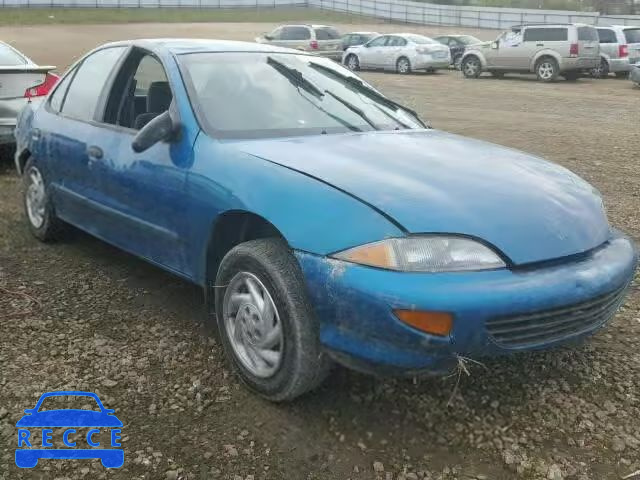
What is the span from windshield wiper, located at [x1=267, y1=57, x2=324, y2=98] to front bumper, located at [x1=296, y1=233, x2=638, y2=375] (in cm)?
153

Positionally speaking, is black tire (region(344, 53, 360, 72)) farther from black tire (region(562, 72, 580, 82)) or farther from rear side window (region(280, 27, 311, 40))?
black tire (region(562, 72, 580, 82))

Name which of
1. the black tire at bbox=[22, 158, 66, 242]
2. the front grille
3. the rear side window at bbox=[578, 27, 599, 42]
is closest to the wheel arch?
the front grille

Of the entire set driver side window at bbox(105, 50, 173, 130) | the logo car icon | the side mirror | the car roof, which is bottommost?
the logo car icon

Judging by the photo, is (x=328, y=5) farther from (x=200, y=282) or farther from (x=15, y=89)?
(x=200, y=282)

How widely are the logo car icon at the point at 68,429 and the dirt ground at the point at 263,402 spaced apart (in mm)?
37

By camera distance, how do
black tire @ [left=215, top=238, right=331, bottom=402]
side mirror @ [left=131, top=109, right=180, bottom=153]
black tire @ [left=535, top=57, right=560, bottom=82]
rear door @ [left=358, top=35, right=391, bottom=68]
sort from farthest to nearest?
rear door @ [left=358, top=35, right=391, bottom=68] → black tire @ [left=535, top=57, right=560, bottom=82] → side mirror @ [left=131, top=109, right=180, bottom=153] → black tire @ [left=215, top=238, right=331, bottom=402]

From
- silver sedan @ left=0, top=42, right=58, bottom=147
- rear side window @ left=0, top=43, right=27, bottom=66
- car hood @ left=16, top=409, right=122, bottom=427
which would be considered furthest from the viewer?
rear side window @ left=0, top=43, right=27, bottom=66

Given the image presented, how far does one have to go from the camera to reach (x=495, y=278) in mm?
2486

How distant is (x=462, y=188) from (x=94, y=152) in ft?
7.45

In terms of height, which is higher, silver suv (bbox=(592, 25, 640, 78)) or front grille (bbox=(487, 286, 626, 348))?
silver suv (bbox=(592, 25, 640, 78))

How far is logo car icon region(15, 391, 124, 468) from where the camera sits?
260cm

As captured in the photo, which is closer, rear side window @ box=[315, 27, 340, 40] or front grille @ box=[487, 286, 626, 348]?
front grille @ box=[487, 286, 626, 348]

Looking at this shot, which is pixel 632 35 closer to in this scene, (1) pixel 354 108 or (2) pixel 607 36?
(2) pixel 607 36

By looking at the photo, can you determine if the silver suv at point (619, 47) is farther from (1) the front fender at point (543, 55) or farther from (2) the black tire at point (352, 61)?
(2) the black tire at point (352, 61)
